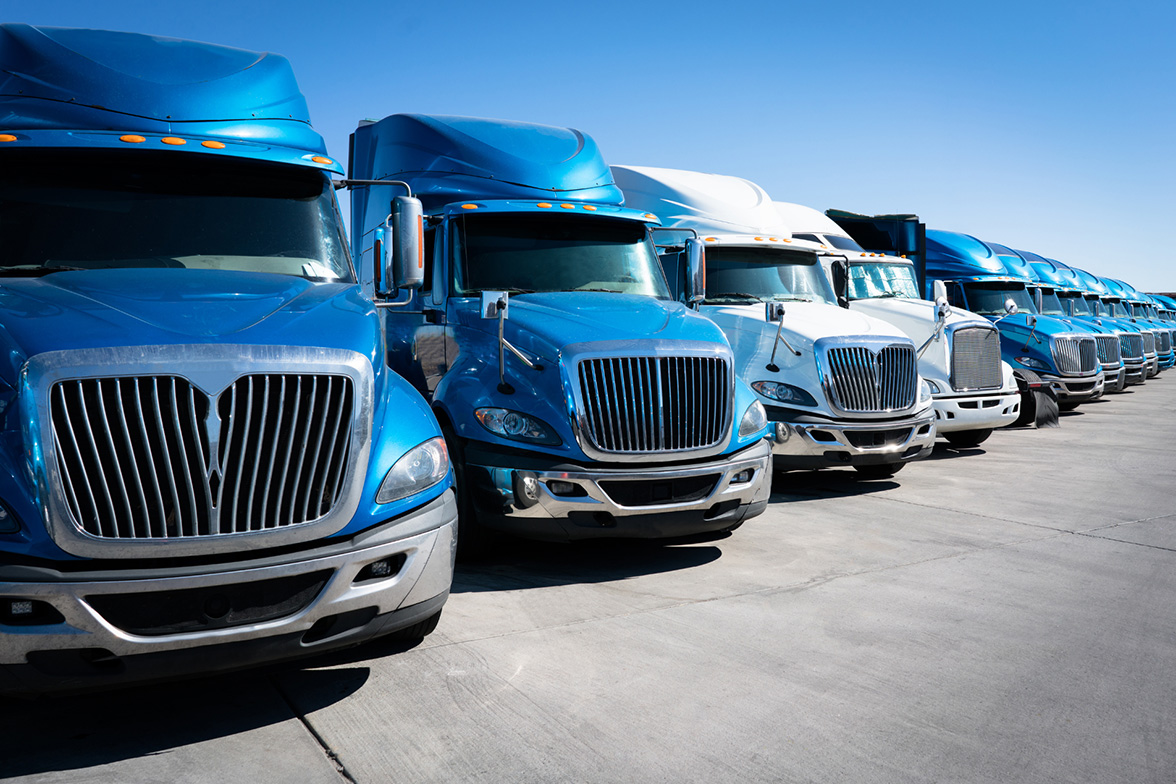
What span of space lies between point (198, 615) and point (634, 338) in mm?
3295

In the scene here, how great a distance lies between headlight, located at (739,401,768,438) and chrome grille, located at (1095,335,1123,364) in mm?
17069

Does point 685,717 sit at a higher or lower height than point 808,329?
lower

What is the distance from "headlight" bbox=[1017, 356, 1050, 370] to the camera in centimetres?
1656

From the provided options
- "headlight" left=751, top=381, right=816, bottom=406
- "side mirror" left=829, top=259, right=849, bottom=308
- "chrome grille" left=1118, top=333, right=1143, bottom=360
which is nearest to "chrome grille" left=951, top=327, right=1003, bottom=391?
"side mirror" left=829, top=259, right=849, bottom=308

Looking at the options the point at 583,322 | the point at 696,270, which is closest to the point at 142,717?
the point at 583,322

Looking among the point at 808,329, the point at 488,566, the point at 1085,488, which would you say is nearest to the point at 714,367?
the point at 488,566

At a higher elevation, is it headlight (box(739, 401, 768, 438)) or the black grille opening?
headlight (box(739, 401, 768, 438))

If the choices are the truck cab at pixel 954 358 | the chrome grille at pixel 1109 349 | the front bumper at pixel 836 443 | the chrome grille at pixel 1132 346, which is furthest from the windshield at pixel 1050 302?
the front bumper at pixel 836 443

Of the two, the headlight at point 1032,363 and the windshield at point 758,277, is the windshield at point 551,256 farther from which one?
the headlight at point 1032,363

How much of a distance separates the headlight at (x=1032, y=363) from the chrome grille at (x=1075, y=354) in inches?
8.1

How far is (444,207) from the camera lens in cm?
694

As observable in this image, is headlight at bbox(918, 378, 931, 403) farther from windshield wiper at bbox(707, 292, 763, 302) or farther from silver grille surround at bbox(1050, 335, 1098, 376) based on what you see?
silver grille surround at bbox(1050, 335, 1098, 376)

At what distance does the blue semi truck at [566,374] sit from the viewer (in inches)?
222

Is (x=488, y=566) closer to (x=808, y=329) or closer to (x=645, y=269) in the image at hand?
(x=645, y=269)
